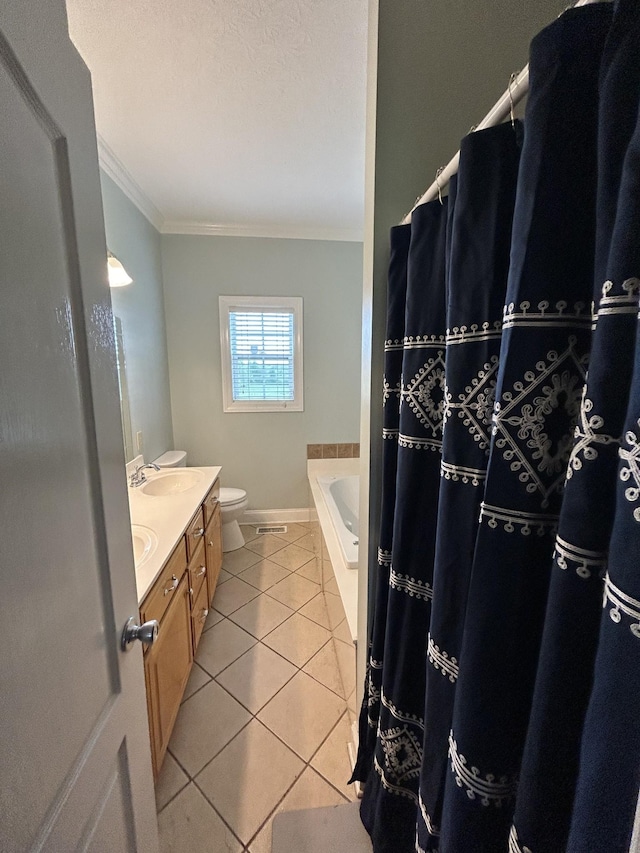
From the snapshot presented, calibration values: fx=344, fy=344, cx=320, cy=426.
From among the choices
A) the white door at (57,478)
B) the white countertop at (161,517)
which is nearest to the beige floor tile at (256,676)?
the white countertop at (161,517)

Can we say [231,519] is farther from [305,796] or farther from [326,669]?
[305,796]

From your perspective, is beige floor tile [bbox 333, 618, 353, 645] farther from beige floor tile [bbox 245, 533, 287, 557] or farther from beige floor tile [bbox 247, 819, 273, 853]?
beige floor tile [bbox 245, 533, 287, 557]

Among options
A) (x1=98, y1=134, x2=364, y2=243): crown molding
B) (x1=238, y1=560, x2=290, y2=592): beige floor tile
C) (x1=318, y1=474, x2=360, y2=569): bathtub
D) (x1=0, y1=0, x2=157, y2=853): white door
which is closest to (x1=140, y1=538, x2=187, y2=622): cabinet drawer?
(x1=0, y1=0, x2=157, y2=853): white door

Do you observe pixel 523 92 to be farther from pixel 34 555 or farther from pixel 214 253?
pixel 214 253

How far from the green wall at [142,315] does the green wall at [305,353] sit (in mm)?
175

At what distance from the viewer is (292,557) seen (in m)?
3.00

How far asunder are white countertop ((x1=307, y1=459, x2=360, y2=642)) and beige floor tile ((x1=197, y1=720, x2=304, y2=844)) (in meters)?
0.63

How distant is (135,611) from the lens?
847mm

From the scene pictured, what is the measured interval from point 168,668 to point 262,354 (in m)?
2.63

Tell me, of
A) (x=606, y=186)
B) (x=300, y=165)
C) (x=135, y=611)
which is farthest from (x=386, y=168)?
(x=300, y=165)

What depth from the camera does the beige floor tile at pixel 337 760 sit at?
1327 millimetres

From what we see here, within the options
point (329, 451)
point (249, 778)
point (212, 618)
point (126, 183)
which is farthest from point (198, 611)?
point (126, 183)

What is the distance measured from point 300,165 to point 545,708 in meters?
2.79

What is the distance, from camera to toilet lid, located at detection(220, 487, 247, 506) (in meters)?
2.97
